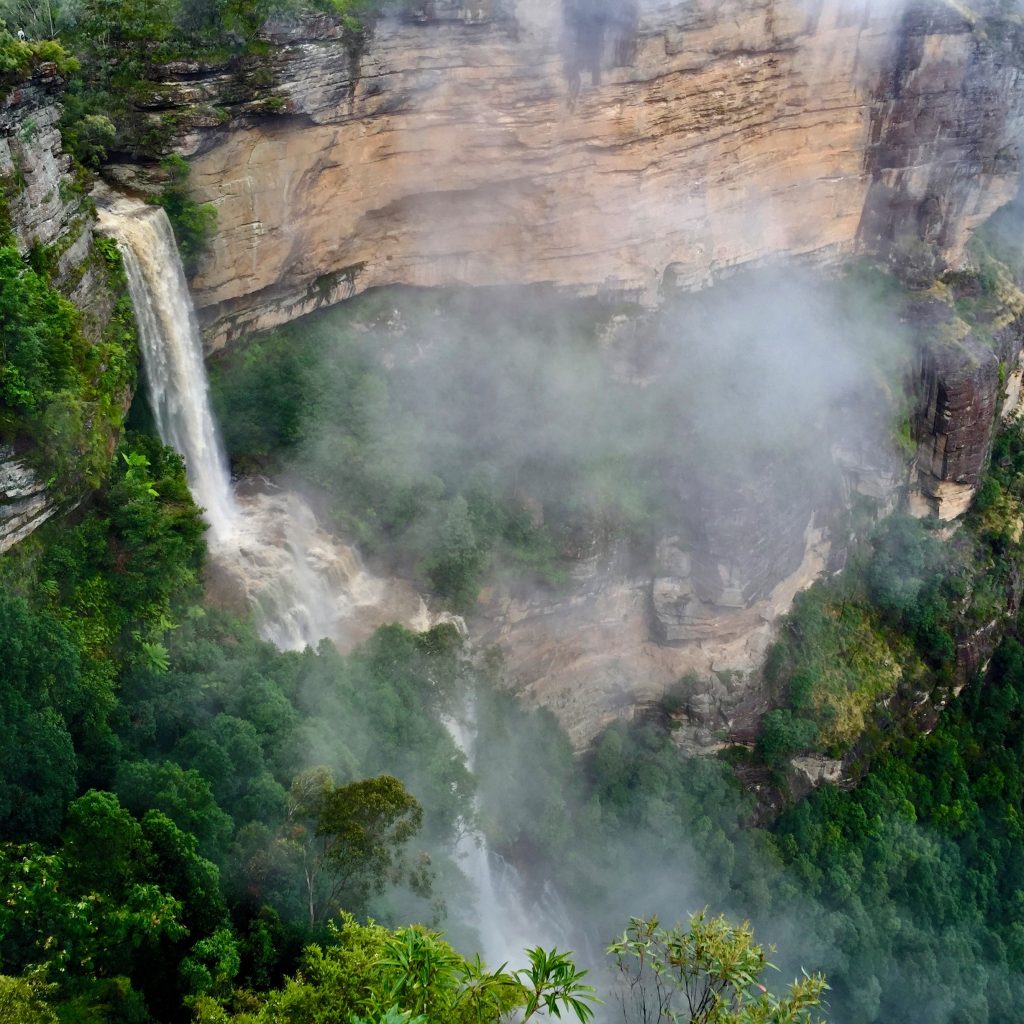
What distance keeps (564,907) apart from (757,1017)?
14.3 metres

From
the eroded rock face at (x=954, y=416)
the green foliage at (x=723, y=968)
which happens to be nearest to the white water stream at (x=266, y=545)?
the green foliage at (x=723, y=968)

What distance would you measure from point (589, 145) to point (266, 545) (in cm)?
1255

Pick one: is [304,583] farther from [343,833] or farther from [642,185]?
[642,185]

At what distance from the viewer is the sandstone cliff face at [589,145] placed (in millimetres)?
22203

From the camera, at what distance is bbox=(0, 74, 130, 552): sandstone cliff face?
48.0 ft

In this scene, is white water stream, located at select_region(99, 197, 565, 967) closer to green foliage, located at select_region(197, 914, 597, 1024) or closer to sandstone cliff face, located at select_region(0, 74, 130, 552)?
sandstone cliff face, located at select_region(0, 74, 130, 552)

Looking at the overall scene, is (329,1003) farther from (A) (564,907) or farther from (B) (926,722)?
(B) (926,722)

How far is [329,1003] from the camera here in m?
11.1

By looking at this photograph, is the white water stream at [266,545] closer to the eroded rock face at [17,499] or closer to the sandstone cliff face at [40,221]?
Answer: the sandstone cliff face at [40,221]

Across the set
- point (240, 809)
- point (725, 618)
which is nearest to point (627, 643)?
point (725, 618)

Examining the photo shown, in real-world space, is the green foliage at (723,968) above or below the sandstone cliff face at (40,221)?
below

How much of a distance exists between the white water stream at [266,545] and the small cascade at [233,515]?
0.9 inches

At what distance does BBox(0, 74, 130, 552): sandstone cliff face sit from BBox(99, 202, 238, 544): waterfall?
1047 millimetres

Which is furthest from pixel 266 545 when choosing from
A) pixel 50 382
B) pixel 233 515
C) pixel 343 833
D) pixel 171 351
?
pixel 343 833
